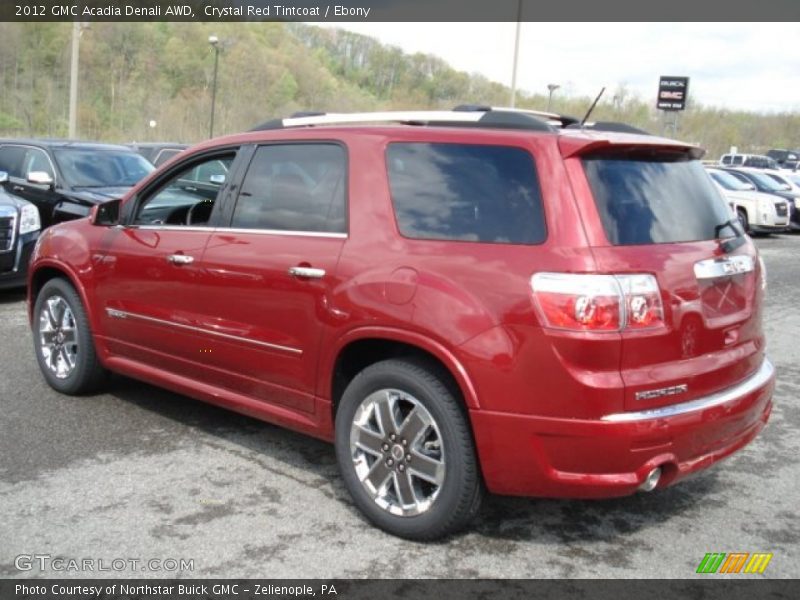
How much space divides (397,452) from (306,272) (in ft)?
3.05

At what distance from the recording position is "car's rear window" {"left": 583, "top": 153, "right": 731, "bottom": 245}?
126 inches

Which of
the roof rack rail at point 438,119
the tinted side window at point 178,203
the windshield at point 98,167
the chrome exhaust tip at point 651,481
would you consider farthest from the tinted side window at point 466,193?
the windshield at point 98,167

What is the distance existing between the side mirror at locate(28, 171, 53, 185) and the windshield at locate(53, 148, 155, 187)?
0.82 feet

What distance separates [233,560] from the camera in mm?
3244

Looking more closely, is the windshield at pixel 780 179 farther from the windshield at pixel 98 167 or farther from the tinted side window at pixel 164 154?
the windshield at pixel 98 167

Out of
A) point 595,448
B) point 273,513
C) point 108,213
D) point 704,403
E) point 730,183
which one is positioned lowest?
point 273,513

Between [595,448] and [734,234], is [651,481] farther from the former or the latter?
[734,234]

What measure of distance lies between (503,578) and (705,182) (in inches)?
79.5

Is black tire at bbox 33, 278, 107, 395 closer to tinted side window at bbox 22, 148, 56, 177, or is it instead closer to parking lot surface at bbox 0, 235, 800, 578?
parking lot surface at bbox 0, 235, 800, 578

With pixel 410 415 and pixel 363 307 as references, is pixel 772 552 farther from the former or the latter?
pixel 363 307

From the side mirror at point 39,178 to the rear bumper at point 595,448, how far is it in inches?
328

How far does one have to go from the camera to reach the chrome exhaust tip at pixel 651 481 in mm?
3100

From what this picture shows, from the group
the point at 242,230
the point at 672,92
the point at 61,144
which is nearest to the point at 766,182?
the point at 672,92

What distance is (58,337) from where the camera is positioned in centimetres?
539
